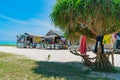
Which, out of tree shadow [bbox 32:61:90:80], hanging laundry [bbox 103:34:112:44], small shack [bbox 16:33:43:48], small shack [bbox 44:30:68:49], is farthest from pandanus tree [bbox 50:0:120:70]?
small shack [bbox 16:33:43:48]

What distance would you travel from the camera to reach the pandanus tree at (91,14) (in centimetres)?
1017

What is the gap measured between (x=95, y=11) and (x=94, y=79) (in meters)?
2.85

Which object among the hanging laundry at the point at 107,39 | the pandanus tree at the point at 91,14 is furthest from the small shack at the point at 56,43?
the hanging laundry at the point at 107,39

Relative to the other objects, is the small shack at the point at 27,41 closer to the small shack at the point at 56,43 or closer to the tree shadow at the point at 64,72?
the small shack at the point at 56,43

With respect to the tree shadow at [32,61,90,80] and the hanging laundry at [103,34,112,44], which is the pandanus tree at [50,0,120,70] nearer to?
the hanging laundry at [103,34,112,44]

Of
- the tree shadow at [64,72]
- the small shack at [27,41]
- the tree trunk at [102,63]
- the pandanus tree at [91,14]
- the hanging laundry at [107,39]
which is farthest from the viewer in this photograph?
the small shack at [27,41]

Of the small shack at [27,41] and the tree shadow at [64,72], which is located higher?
the small shack at [27,41]

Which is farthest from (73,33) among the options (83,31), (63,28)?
(63,28)

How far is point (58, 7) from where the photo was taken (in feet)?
35.8

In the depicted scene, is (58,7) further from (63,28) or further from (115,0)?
(115,0)

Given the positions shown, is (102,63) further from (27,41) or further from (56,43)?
(27,41)

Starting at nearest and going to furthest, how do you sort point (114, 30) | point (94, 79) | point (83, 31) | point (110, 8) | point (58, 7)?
point (94, 79) → point (110, 8) → point (58, 7) → point (114, 30) → point (83, 31)

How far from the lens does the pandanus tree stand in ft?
33.4

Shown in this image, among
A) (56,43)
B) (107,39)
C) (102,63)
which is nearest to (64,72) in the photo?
(102,63)
